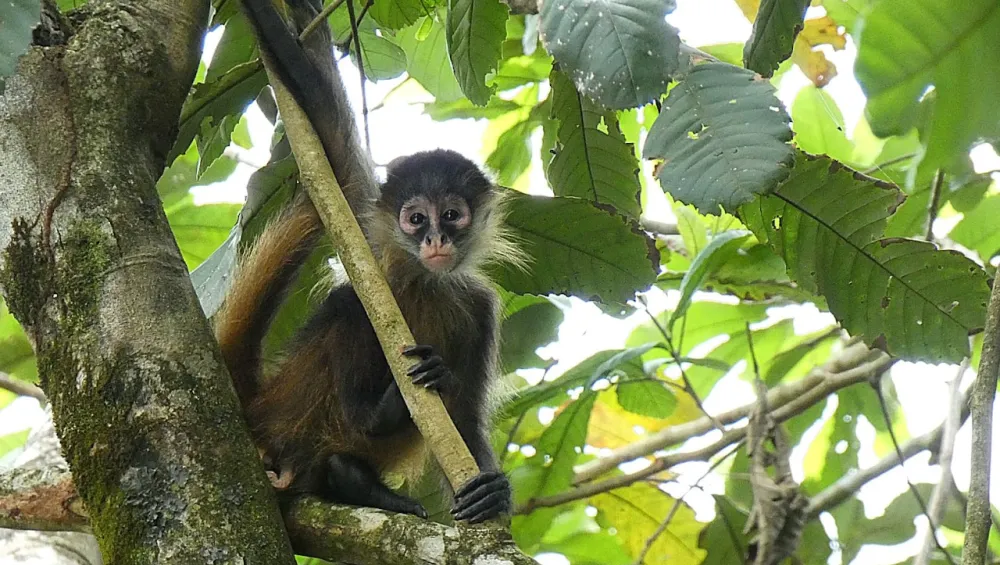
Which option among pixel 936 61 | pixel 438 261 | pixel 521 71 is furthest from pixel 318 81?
pixel 936 61

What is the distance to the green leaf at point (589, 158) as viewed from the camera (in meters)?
2.46

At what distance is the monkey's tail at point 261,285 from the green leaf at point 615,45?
1101 mm

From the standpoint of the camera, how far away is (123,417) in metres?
1.54

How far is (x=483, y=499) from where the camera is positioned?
201 centimetres

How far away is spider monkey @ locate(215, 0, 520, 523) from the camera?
246 cm

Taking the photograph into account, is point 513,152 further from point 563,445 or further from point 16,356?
point 16,356

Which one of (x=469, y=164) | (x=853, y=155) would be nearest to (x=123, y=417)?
(x=469, y=164)

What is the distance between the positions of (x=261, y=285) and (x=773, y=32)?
55.2 inches

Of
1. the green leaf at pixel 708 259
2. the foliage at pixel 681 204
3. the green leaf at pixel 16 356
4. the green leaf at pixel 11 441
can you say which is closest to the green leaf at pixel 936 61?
the foliage at pixel 681 204

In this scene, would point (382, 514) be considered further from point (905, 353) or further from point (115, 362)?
A: point (905, 353)

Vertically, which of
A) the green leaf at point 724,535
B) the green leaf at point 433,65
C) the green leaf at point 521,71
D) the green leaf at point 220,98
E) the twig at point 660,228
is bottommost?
the green leaf at point 724,535

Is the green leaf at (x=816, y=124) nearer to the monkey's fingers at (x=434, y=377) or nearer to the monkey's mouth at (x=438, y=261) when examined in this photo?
the monkey's mouth at (x=438, y=261)

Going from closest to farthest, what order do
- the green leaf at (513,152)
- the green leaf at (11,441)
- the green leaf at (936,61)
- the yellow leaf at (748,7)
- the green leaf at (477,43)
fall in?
the green leaf at (936,61)
the green leaf at (477,43)
the yellow leaf at (748,7)
the green leaf at (513,152)
the green leaf at (11,441)

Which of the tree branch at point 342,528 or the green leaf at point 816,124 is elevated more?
the green leaf at point 816,124
